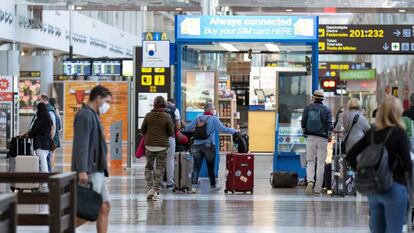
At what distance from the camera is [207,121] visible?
1975 centimetres

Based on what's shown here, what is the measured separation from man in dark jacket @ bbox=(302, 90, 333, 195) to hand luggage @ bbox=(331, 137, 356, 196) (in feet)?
1.01

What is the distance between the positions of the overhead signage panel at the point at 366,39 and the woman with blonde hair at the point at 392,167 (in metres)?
28.5

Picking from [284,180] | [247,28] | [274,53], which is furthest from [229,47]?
[284,180]

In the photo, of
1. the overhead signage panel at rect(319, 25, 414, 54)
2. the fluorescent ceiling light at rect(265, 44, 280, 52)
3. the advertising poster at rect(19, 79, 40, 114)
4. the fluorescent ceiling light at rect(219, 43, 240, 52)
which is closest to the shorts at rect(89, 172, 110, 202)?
the fluorescent ceiling light at rect(219, 43, 240, 52)

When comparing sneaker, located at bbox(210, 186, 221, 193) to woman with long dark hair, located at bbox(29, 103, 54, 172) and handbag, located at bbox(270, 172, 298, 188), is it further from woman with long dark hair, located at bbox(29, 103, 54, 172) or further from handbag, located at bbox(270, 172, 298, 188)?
woman with long dark hair, located at bbox(29, 103, 54, 172)

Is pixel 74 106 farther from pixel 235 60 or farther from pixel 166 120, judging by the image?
pixel 166 120

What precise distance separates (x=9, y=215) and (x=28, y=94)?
3748cm

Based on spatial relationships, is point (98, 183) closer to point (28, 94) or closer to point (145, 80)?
point (145, 80)

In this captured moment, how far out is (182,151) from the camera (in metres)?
20.5

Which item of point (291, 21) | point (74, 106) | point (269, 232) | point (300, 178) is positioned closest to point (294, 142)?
point (300, 178)

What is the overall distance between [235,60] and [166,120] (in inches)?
330

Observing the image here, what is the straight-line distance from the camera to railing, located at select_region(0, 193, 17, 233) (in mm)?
6629

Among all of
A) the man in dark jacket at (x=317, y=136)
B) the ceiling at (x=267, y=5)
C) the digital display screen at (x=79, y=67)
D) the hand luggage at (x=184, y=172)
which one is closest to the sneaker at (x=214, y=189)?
the hand luggage at (x=184, y=172)

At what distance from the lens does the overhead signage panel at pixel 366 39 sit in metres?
37.4
